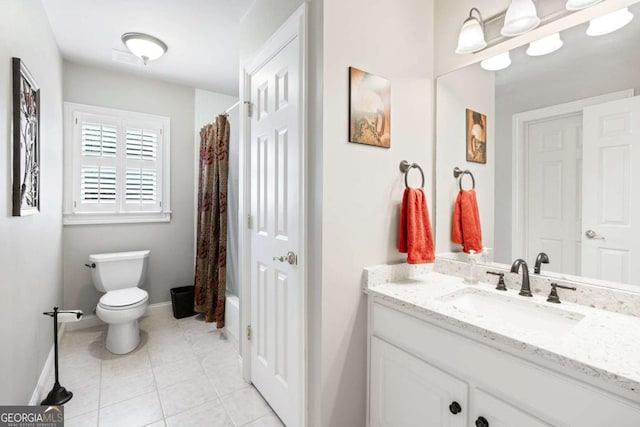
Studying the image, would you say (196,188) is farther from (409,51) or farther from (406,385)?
(406,385)

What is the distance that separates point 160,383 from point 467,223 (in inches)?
88.6

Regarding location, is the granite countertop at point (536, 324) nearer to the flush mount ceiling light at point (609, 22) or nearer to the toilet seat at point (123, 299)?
the flush mount ceiling light at point (609, 22)

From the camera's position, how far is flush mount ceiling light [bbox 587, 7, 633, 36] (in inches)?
44.3

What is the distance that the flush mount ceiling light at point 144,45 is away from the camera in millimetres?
2384

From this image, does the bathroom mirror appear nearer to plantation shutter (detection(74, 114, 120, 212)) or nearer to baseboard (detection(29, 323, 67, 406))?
baseboard (detection(29, 323, 67, 406))

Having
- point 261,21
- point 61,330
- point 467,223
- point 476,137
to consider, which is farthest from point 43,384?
point 476,137

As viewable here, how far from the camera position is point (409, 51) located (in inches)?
64.3

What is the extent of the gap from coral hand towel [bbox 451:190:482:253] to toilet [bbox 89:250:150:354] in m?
2.51

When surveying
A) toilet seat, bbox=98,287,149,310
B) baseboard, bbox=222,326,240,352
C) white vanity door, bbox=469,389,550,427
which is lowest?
baseboard, bbox=222,326,240,352

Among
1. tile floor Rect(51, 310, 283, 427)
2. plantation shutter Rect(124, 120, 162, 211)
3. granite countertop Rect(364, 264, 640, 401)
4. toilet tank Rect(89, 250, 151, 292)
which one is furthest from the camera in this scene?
plantation shutter Rect(124, 120, 162, 211)

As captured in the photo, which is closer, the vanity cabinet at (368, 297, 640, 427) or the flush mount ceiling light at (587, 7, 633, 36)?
the vanity cabinet at (368, 297, 640, 427)

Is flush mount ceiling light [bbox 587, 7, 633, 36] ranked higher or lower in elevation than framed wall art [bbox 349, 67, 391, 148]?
higher

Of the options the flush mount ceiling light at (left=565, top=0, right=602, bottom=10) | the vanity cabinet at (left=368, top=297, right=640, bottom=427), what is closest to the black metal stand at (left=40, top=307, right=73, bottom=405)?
the vanity cabinet at (left=368, top=297, right=640, bottom=427)

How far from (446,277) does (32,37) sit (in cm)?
281
